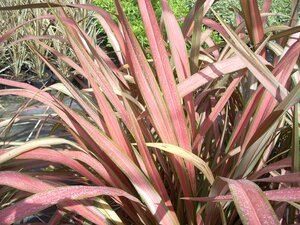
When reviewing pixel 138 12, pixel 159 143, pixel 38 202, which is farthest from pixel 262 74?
pixel 138 12

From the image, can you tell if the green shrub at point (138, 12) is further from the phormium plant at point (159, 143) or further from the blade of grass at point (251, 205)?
the blade of grass at point (251, 205)

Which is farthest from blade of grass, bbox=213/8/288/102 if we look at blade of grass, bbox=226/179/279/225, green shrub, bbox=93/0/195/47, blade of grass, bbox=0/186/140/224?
green shrub, bbox=93/0/195/47

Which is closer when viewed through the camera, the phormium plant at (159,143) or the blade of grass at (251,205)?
the blade of grass at (251,205)

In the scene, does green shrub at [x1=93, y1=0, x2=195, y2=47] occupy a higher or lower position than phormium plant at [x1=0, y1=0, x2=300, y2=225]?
higher

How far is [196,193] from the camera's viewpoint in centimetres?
88

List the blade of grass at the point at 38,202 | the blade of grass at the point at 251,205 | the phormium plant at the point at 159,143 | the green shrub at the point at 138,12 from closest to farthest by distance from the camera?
the blade of grass at the point at 251,205
the blade of grass at the point at 38,202
the phormium plant at the point at 159,143
the green shrub at the point at 138,12

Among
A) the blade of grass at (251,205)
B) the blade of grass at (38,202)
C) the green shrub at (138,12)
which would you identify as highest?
the green shrub at (138,12)

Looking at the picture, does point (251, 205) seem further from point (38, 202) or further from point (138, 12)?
point (138, 12)

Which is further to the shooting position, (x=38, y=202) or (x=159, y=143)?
(x=159, y=143)

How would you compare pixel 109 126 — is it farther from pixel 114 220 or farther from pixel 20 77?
pixel 20 77

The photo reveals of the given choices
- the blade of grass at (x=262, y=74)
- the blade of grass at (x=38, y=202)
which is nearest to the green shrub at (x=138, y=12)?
the blade of grass at (x=262, y=74)

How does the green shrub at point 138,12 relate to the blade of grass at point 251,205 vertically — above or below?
above

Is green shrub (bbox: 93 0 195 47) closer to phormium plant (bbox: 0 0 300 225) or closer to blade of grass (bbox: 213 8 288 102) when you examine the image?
phormium plant (bbox: 0 0 300 225)

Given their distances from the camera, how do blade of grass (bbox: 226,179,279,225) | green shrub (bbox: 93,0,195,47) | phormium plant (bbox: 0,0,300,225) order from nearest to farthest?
blade of grass (bbox: 226,179,279,225), phormium plant (bbox: 0,0,300,225), green shrub (bbox: 93,0,195,47)
